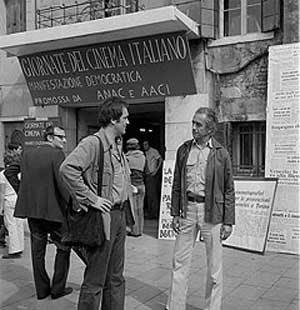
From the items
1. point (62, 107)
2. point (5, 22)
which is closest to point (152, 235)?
point (62, 107)

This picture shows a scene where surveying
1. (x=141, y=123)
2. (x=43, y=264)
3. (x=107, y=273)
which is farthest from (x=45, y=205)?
(x=141, y=123)

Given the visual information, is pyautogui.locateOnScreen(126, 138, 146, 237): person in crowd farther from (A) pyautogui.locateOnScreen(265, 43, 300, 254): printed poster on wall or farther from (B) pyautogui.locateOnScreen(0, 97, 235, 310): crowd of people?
(B) pyautogui.locateOnScreen(0, 97, 235, 310): crowd of people

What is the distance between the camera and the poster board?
6.60 metres

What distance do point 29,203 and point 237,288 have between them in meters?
2.45

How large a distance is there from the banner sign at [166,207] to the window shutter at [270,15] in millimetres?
2775

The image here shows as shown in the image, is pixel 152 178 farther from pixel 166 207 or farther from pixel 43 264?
pixel 43 264

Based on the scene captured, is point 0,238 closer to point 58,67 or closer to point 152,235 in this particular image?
point 152,235

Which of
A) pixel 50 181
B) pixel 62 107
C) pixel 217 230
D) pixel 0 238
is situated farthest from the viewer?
pixel 62 107

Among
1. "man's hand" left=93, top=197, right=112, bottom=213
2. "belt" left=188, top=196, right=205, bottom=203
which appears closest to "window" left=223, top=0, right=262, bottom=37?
"belt" left=188, top=196, right=205, bottom=203

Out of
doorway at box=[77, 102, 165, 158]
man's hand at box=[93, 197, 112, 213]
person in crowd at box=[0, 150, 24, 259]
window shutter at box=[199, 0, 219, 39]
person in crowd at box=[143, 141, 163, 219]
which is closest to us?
man's hand at box=[93, 197, 112, 213]

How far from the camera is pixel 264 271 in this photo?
18.6 ft

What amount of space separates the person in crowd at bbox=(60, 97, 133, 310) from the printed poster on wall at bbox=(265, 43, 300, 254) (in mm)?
3799

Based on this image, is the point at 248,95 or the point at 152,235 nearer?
the point at 248,95

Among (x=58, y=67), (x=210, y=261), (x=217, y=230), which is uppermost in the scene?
(x=58, y=67)
